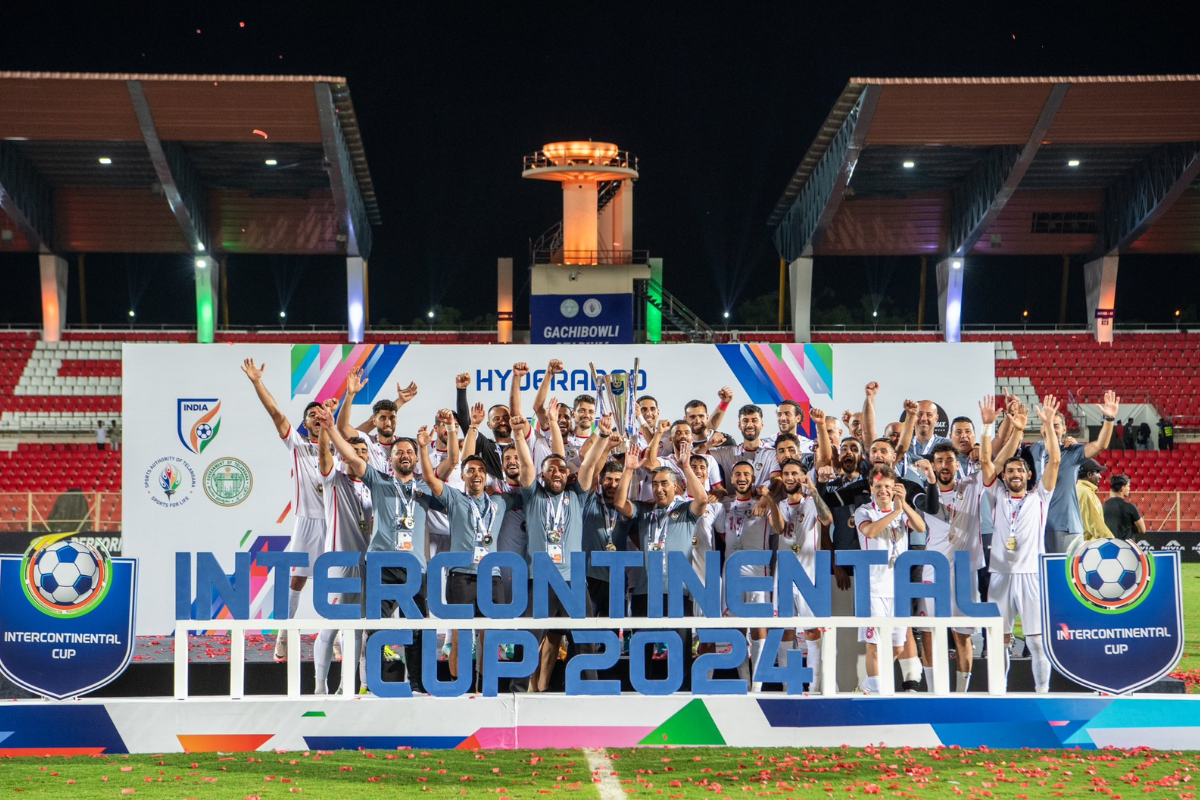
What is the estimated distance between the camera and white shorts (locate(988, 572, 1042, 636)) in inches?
339

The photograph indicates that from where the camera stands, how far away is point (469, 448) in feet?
30.1

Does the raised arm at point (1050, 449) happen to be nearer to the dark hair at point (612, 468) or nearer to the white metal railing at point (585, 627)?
the white metal railing at point (585, 627)

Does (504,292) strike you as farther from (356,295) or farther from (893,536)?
(893,536)

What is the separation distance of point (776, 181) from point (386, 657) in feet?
155

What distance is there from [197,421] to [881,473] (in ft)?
21.4

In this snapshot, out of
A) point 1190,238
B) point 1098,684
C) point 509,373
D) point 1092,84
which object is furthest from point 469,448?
point 1190,238

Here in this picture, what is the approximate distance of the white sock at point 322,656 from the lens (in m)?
8.14

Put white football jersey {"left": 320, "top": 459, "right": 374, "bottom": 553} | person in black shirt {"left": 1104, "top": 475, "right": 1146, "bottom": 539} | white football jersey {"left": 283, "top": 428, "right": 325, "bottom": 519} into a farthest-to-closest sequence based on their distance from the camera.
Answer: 1. person in black shirt {"left": 1104, "top": 475, "right": 1146, "bottom": 539}
2. white football jersey {"left": 283, "top": 428, "right": 325, "bottom": 519}
3. white football jersey {"left": 320, "top": 459, "right": 374, "bottom": 553}

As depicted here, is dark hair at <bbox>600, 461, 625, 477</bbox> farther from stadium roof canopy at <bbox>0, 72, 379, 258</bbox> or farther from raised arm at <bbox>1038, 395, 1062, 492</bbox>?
stadium roof canopy at <bbox>0, 72, 379, 258</bbox>

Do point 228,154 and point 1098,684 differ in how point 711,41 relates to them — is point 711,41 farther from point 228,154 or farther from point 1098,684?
point 1098,684

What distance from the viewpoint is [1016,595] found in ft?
28.6

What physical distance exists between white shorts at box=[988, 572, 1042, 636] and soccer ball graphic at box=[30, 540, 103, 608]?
5674 millimetres

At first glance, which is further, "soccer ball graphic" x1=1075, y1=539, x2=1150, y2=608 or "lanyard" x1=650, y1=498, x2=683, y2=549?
"lanyard" x1=650, y1=498, x2=683, y2=549

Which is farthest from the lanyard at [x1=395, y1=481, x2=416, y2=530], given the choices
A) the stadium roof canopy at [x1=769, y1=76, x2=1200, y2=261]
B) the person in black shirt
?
the stadium roof canopy at [x1=769, y1=76, x2=1200, y2=261]
